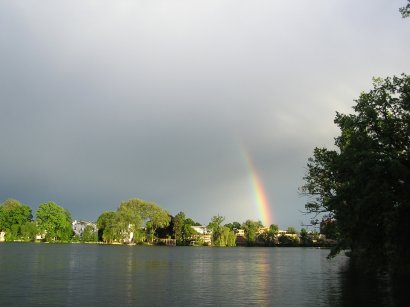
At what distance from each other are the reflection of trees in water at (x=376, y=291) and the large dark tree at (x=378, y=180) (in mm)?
2843

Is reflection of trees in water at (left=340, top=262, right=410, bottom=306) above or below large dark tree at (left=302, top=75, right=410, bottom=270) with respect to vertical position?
below

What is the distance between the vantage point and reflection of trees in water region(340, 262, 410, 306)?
108ft

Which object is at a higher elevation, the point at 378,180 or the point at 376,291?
the point at 378,180

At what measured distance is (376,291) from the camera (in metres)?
39.4

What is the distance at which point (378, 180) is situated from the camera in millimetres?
30375

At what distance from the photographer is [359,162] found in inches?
1236

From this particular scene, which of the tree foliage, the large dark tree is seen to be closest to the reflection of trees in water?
the large dark tree

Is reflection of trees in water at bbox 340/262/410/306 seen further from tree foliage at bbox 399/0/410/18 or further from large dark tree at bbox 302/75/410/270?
tree foliage at bbox 399/0/410/18

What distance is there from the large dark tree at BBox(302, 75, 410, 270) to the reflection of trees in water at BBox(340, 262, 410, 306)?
2.84 meters

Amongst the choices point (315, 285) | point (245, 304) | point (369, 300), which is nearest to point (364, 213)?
point (369, 300)

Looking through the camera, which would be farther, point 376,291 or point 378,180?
point 376,291

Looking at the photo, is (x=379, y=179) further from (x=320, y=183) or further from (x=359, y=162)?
(x=320, y=183)

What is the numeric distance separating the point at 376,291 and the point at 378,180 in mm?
14662

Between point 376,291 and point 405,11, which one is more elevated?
point 405,11
